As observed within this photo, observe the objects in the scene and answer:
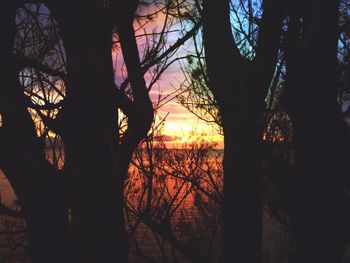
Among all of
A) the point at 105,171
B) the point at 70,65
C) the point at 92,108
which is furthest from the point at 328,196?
the point at 70,65

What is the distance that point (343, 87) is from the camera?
245 inches

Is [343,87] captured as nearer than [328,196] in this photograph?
No

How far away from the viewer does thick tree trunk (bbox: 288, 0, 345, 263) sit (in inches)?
84.7

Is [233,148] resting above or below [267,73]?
below

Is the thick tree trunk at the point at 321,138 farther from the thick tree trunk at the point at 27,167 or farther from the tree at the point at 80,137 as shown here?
the thick tree trunk at the point at 27,167

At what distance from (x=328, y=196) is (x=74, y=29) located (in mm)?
1788

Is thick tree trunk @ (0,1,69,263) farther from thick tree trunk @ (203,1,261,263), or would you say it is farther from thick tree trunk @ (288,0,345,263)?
thick tree trunk @ (288,0,345,263)

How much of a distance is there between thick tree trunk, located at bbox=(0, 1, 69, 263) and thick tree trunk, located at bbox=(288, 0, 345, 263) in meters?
1.89

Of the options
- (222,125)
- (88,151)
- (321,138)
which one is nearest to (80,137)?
(88,151)

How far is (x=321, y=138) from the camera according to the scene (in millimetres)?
2174

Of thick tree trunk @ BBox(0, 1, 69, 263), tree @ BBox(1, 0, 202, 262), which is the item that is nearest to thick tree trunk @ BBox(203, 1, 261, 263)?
tree @ BBox(1, 0, 202, 262)

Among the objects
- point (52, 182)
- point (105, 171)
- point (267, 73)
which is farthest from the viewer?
point (52, 182)

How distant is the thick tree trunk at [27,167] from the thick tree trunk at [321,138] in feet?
6.20

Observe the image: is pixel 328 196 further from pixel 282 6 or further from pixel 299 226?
pixel 282 6
